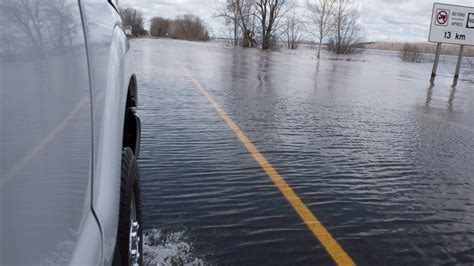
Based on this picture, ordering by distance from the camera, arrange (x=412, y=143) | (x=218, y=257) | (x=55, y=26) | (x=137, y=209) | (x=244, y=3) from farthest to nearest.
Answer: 1. (x=244, y=3)
2. (x=412, y=143)
3. (x=218, y=257)
4. (x=137, y=209)
5. (x=55, y=26)

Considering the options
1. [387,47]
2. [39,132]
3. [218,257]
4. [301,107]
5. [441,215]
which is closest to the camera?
[39,132]

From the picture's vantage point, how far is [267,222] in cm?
385

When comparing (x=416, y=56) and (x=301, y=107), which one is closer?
(x=301, y=107)

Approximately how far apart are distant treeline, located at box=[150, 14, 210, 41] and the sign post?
86.3m

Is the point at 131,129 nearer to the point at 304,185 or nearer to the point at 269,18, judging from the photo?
the point at 304,185

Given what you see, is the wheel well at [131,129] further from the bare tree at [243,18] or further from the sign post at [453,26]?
the bare tree at [243,18]

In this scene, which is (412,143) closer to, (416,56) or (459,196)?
(459,196)

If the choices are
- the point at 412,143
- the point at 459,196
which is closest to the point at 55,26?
the point at 459,196

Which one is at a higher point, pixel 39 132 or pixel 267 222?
pixel 39 132

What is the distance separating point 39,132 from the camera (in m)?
1.24

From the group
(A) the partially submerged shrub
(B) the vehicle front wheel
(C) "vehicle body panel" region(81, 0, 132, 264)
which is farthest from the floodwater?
(A) the partially submerged shrub

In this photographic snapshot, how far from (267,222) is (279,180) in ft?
3.64

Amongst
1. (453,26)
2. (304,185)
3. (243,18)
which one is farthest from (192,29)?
(304,185)

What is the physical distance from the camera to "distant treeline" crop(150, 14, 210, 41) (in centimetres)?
10768
